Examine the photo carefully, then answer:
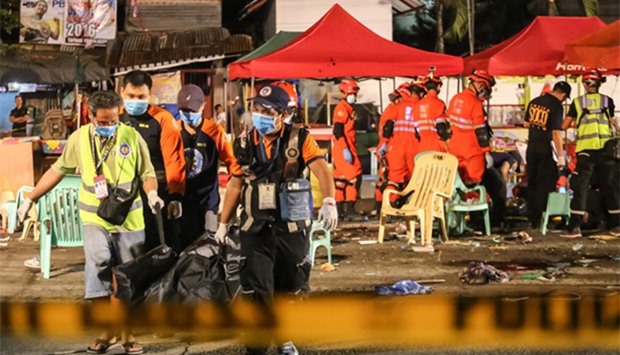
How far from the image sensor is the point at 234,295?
775 cm

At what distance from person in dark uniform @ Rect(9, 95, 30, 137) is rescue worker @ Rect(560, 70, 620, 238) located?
42.2ft

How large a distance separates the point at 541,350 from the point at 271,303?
2.06 metres

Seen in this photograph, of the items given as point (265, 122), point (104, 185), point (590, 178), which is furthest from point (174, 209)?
point (590, 178)

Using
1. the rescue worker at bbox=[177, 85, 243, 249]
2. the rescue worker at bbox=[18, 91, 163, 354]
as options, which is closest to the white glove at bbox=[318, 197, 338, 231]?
the rescue worker at bbox=[18, 91, 163, 354]

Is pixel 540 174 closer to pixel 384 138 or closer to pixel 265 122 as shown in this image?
pixel 384 138

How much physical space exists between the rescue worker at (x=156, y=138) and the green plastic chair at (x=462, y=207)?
17.6 ft

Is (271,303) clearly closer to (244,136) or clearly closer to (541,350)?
(244,136)

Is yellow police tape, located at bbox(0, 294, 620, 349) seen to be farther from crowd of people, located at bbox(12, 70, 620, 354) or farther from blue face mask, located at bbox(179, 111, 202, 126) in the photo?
blue face mask, located at bbox(179, 111, 202, 126)

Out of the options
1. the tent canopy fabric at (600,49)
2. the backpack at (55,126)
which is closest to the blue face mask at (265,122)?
the tent canopy fabric at (600,49)

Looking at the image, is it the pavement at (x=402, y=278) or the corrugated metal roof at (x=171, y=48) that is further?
the corrugated metal roof at (x=171, y=48)

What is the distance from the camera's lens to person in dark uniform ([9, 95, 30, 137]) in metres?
21.6

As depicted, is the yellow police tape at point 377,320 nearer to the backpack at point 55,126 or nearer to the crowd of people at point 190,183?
the crowd of people at point 190,183

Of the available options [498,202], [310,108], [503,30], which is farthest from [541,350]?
[503,30]

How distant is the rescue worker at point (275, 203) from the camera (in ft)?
21.1
